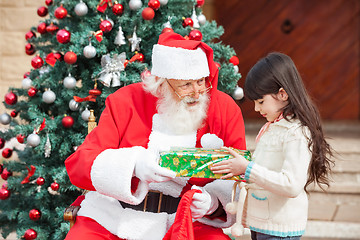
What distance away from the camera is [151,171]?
2.04 metres

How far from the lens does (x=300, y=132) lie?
1946 mm

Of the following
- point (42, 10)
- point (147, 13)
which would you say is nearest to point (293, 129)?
point (147, 13)

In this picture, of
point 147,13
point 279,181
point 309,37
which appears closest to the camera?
point 279,181

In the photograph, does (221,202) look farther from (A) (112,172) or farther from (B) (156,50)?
(B) (156,50)

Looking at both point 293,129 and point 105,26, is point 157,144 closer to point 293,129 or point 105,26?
point 293,129

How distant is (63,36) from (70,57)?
16 cm

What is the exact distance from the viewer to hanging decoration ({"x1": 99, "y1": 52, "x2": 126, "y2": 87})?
3000 millimetres

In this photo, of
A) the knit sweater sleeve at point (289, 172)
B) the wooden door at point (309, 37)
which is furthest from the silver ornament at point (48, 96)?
the wooden door at point (309, 37)

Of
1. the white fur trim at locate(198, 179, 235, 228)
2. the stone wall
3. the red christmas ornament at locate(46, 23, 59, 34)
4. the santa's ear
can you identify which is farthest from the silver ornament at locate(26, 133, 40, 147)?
the stone wall

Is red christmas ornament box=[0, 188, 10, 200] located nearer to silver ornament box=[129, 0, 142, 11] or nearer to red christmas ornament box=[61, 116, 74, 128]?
red christmas ornament box=[61, 116, 74, 128]

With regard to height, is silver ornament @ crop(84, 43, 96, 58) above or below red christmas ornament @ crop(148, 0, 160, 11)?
below

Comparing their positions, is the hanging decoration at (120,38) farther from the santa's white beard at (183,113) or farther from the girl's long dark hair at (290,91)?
the girl's long dark hair at (290,91)

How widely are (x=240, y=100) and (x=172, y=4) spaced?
80 cm

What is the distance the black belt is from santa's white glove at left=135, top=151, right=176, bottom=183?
0.25m
